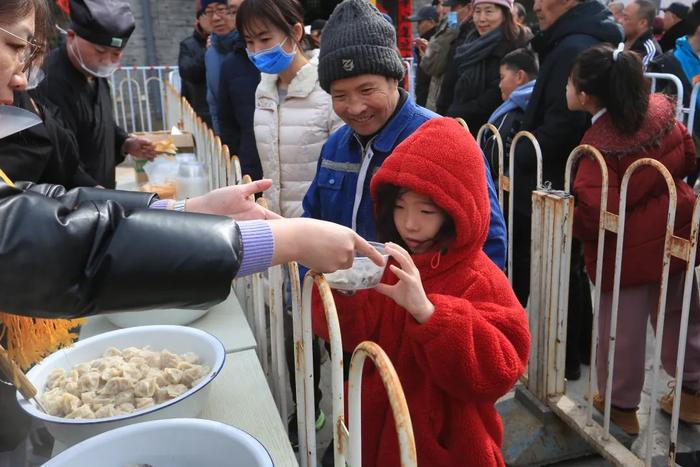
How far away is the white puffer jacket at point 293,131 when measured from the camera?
2871mm

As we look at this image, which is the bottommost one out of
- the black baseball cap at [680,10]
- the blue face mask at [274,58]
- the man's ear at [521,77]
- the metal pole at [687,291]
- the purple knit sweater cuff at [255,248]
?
the metal pole at [687,291]

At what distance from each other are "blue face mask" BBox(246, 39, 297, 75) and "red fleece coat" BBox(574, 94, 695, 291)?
1.49 metres

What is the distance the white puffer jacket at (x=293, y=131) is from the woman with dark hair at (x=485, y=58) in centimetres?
176

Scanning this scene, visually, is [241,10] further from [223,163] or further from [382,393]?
[382,393]

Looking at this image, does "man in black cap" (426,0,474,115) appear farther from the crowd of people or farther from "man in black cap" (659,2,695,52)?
"man in black cap" (659,2,695,52)

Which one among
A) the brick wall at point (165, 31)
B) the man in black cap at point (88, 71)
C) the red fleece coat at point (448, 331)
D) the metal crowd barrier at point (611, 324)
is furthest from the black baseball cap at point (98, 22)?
the brick wall at point (165, 31)

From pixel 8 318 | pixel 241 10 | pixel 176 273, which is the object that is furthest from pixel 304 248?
pixel 241 10

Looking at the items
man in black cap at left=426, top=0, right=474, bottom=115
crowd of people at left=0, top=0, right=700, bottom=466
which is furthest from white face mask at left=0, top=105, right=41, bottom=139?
man in black cap at left=426, top=0, right=474, bottom=115

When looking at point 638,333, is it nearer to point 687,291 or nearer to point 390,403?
point 687,291

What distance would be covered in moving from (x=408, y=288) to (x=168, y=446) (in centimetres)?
60

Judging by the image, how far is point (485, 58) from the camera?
4355 millimetres

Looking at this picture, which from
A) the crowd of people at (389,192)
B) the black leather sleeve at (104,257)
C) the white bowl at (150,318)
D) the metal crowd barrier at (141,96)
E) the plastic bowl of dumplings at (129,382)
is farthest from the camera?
the metal crowd barrier at (141,96)

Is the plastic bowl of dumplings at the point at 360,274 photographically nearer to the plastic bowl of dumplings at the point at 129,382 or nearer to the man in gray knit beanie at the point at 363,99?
the plastic bowl of dumplings at the point at 129,382

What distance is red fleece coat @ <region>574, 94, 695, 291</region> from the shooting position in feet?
8.40
